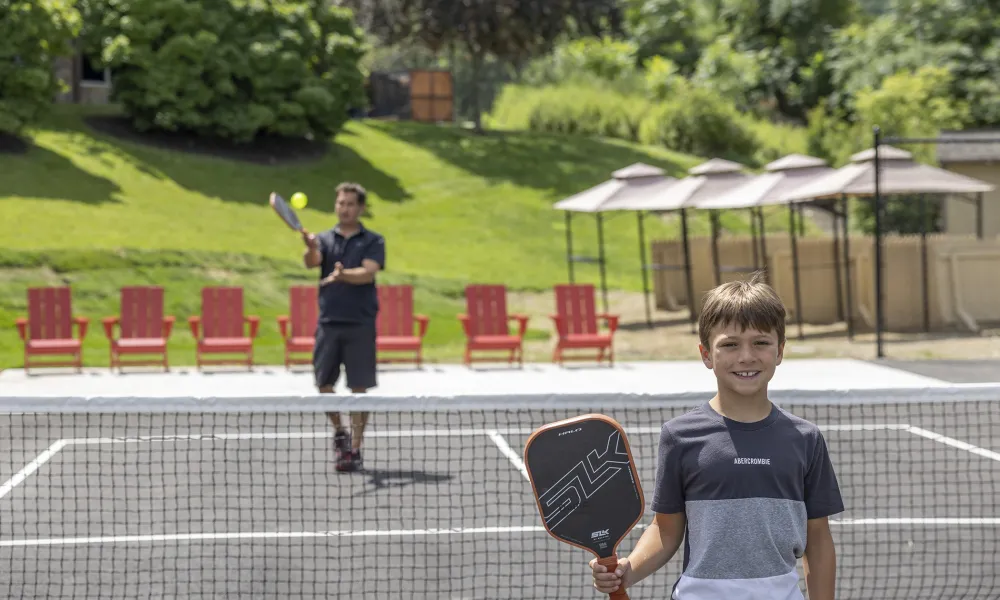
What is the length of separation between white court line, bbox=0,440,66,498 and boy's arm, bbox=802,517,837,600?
718cm

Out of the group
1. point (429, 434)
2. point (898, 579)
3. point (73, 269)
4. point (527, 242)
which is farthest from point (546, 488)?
point (527, 242)

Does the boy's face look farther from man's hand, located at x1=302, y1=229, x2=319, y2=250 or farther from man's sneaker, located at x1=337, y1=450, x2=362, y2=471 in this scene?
man's sneaker, located at x1=337, y1=450, x2=362, y2=471

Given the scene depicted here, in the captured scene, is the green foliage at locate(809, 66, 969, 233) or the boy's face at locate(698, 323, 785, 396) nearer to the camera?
the boy's face at locate(698, 323, 785, 396)

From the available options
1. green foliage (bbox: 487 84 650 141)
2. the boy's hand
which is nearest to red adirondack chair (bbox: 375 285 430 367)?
the boy's hand

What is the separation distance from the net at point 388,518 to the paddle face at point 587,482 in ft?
8.66

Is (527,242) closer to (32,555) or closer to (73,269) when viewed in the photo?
(73,269)

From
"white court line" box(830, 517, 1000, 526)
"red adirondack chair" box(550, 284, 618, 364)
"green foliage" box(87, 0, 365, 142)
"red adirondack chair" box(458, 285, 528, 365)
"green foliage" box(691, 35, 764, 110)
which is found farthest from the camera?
"green foliage" box(691, 35, 764, 110)

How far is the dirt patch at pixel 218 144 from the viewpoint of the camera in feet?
125

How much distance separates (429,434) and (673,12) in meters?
49.6

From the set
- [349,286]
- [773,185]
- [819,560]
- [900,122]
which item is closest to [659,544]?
[819,560]

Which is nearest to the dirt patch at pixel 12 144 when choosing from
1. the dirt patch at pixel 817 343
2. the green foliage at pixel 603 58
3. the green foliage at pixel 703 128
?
the dirt patch at pixel 817 343

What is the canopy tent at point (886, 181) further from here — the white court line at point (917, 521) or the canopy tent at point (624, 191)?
the white court line at point (917, 521)

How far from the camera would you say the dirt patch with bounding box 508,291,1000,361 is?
65.6 ft

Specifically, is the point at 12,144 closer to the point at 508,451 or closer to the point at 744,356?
the point at 508,451
